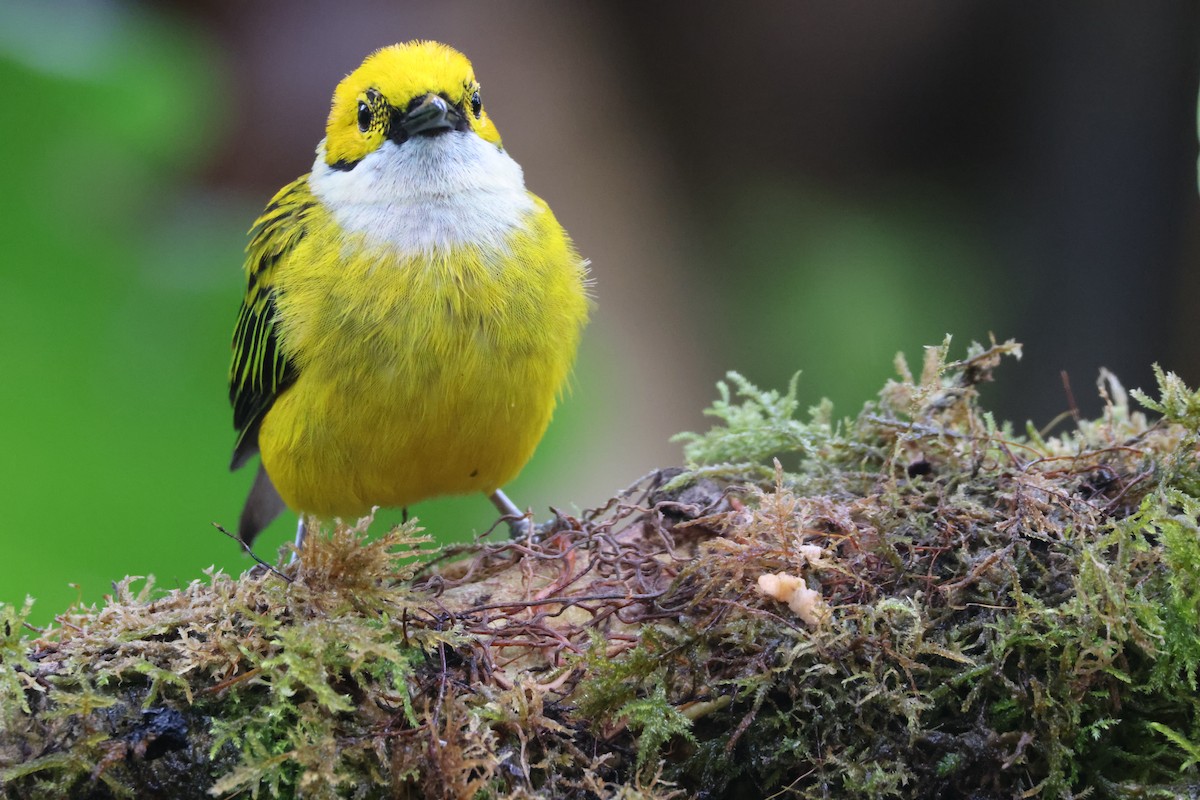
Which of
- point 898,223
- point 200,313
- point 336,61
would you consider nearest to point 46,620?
point 200,313

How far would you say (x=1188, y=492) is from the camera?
2.14m

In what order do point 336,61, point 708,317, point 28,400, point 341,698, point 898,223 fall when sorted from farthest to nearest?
point 708,317 < point 898,223 < point 336,61 < point 28,400 < point 341,698

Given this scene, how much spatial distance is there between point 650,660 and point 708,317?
20.8 feet

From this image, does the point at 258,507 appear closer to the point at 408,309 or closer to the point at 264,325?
the point at 264,325

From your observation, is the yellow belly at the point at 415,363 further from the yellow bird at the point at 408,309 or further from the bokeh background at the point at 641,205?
the bokeh background at the point at 641,205

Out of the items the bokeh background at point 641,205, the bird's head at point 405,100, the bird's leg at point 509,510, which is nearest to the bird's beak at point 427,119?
the bird's head at point 405,100

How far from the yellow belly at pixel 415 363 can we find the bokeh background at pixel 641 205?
143 centimetres

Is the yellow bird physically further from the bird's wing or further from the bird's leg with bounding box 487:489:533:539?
the bird's leg with bounding box 487:489:533:539

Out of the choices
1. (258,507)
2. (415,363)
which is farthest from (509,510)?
(415,363)

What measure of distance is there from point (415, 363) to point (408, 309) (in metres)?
0.17

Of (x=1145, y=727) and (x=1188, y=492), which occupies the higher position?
(x=1188, y=492)

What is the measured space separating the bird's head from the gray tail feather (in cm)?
147

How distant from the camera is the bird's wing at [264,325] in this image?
336 cm

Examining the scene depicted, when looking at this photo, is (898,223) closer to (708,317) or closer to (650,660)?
(708,317)
